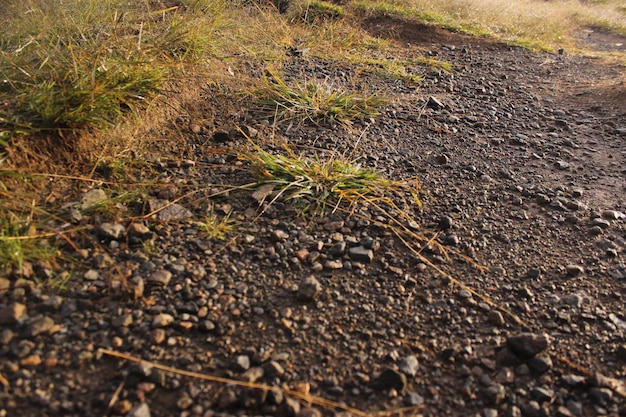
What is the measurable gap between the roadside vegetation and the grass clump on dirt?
0.01 m

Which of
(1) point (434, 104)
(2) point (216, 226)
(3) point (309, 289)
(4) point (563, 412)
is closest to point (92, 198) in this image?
(2) point (216, 226)

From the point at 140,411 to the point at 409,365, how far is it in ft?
3.04

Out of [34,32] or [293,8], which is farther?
[293,8]

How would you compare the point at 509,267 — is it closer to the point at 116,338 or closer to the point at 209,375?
the point at 209,375

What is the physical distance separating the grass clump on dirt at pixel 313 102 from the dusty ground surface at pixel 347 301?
13 centimetres

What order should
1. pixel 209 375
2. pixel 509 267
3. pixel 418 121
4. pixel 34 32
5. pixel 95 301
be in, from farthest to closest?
pixel 418 121
pixel 34 32
pixel 509 267
pixel 95 301
pixel 209 375

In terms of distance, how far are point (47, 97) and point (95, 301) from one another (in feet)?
3.92

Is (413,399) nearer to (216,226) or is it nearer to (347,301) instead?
(347,301)

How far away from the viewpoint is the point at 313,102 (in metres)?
3.60

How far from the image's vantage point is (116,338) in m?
1.83

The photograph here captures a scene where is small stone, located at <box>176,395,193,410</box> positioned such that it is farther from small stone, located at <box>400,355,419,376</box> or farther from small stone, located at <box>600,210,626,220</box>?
small stone, located at <box>600,210,626,220</box>

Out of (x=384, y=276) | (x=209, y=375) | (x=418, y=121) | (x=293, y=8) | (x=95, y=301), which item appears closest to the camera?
(x=209, y=375)

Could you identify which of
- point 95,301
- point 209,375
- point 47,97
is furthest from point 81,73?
point 209,375

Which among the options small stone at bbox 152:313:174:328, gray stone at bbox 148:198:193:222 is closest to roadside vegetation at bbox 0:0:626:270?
gray stone at bbox 148:198:193:222
